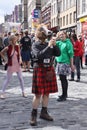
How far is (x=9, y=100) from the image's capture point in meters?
10.2

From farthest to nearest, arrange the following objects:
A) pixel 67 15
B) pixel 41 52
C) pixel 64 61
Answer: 1. pixel 67 15
2. pixel 64 61
3. pixel 41 52

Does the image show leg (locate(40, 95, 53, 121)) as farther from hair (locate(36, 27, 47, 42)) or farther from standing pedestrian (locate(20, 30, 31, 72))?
standing pedestrian (locate(20, 30, 31, 72))

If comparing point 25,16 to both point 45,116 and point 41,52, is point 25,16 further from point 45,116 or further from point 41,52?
point 41,52

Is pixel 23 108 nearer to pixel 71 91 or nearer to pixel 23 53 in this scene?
pixel 71 91

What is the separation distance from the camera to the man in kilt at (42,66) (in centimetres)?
738

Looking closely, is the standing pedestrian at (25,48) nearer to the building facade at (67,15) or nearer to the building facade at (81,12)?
the building facade at (81,12)

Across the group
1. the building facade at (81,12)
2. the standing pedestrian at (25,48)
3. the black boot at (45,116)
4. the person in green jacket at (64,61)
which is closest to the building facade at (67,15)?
the building facade at (81,12)

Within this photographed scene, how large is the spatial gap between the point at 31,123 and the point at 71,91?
173 inches

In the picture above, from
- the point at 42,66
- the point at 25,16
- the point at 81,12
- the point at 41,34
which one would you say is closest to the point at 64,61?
the point at 42,66

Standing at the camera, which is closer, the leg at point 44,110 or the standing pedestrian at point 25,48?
the leg at point 44,110

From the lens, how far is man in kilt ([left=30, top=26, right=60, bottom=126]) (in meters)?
7.38

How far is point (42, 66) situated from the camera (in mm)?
7500

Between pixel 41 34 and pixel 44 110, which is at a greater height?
pixel 41 34

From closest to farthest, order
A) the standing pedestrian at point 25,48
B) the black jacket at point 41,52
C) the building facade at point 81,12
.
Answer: the black jacket at point 41,52, the standing pedestrian at point 25,48, the building facade at point 81,12
